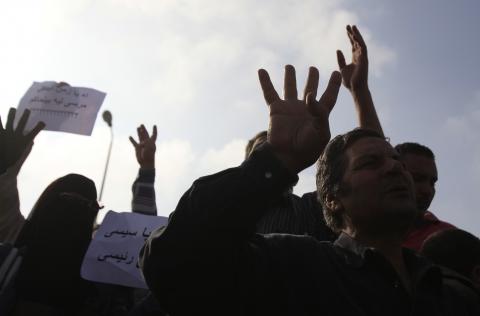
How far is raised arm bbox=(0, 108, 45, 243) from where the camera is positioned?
12.0ft

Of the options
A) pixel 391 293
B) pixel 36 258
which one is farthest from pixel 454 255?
pixel 36 258

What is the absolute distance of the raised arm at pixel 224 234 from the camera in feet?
4.81

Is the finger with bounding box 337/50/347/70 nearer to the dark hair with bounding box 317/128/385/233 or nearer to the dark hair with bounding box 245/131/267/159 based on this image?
the dark hair with bounding box 245/131/267/159

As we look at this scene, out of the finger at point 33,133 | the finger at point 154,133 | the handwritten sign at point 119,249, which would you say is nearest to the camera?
the handwritten sign at point 119,249

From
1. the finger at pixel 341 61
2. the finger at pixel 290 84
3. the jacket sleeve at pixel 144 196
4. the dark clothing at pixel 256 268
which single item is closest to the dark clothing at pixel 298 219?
the dark clothing at pixel 256 268

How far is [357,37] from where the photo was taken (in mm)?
3648

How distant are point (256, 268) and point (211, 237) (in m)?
0.26

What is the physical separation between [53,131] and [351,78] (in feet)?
9.92

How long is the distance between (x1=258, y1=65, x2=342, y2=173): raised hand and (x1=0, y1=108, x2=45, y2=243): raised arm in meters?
2.52

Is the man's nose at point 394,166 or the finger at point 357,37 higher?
the finger at point 357,37

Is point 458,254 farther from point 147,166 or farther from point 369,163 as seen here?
point 147,166

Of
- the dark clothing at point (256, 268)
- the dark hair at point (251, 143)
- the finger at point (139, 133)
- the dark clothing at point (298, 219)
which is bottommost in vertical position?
the dark clothing at point (256, 268)

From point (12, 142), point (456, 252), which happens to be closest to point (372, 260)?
point (456, 252)

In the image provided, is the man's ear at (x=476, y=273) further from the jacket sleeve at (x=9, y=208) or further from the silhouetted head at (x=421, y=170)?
the jacket sleeve at (x=9, y=208)
